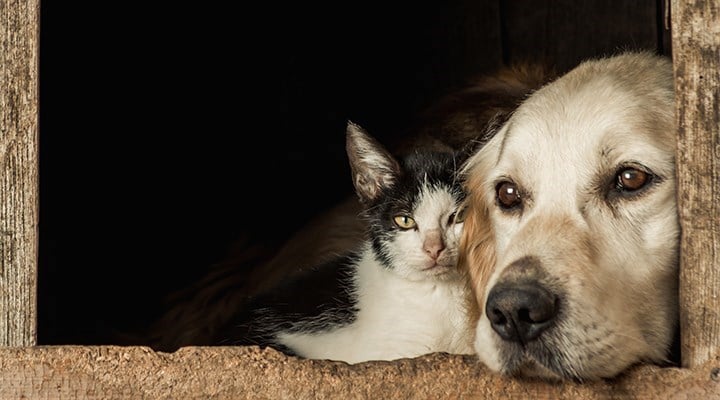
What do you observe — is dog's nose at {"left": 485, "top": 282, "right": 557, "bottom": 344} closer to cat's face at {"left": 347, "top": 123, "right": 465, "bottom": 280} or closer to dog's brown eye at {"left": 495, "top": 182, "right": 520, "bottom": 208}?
dog's brown eye at {"left": 495, "top": 182, "right": 520, "bottom": 208}

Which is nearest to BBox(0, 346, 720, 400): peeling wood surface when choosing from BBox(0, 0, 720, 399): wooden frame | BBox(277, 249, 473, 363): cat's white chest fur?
BBox(0, 0, 720, 399): wooden frame

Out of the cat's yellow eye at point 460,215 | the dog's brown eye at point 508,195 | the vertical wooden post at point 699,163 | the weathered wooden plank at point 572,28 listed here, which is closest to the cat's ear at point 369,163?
the cat's yellow eye at point 460,215

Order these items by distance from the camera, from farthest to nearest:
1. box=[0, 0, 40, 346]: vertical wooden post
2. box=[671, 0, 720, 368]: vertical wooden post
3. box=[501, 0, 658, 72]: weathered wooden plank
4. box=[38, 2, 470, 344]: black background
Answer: box=[501, 0, 658, 72]: weathered wooden plank < box=[38, 2, 470, 344]: black background < box=[0, 0, 40, 346]: vertical wooden post < box=[671, 0, 720, 368]: vertical wooden post

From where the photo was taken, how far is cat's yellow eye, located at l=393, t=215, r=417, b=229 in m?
3.42

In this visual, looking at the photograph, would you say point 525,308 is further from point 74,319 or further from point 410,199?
point 74,319

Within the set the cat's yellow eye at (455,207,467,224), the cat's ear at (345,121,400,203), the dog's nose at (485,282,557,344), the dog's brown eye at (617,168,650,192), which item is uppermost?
the dog's brown eye at (617,168,650,192)

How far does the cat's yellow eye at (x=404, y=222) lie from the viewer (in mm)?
3424

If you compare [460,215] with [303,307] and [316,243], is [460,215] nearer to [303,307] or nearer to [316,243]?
[303,307]

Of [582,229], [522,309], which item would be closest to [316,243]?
[582,229]

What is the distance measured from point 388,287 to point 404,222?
0.69ft

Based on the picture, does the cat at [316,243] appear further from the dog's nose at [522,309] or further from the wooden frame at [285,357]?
the dog's nose at [522,309]

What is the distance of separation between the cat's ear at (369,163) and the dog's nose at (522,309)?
1.19 m

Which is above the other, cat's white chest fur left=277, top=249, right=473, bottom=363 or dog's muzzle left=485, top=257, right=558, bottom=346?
dog's muzzle left=485, top=257, right=558, bottom=346

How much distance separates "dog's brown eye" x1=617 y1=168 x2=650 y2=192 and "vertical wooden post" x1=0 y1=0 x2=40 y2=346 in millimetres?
1381
